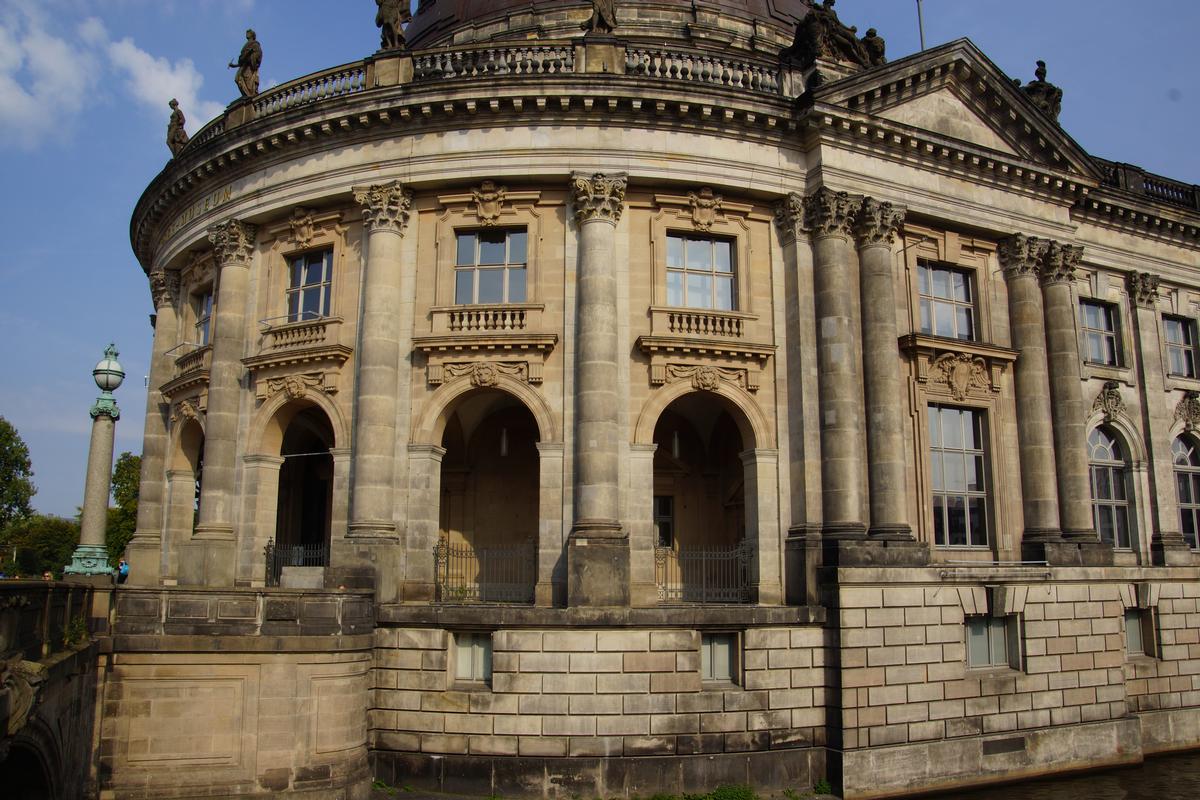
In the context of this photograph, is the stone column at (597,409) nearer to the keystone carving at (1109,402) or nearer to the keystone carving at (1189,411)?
the keystone carving at (1109,402)

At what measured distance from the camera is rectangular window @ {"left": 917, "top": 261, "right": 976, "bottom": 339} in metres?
24.3

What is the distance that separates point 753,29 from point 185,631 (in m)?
25.1

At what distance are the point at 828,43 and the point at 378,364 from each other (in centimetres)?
1403

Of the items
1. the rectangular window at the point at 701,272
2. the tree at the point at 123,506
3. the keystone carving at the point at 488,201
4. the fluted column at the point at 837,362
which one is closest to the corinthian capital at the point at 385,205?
the keystone carving at the point at 488,201

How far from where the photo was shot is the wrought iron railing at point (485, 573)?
21.2 meters

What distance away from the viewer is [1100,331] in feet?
92.1

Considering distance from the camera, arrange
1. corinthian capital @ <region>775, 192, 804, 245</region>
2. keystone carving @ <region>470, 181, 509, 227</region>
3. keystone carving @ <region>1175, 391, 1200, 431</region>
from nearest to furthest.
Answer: keystone carving @ <region>470, 181, 509, 227</region> → corinthian capital @ <region>775, 192, 804, 245</region> → keystone carving @ <region>1175, 391, 1200, 431</region>

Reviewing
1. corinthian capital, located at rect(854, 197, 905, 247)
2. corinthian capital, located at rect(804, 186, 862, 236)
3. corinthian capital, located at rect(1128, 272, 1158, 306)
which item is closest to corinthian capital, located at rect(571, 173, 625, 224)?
corinthian capital, located at rect(804, 186, 862, 236)

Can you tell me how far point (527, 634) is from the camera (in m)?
18.7

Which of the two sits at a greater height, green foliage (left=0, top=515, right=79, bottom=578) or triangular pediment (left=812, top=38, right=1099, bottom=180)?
triangular pediment (left=812, top=38, right=1099, bottom=180)

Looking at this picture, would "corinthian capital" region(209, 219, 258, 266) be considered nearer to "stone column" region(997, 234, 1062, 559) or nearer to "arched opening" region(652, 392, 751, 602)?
"arched opening" region(652, 392, 751, 602)

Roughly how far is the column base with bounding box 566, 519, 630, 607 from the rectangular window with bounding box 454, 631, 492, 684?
1874 millimetres

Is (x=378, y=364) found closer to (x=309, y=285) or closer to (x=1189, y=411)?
(x=309, y=285)

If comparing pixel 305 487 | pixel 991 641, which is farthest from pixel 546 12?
pixel 991 641
